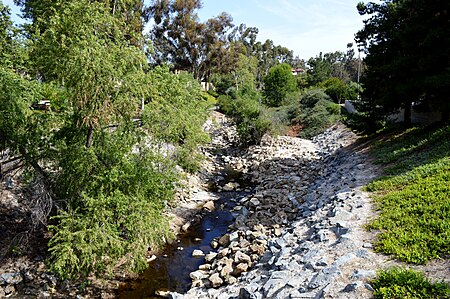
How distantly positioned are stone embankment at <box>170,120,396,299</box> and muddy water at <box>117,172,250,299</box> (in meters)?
0.44

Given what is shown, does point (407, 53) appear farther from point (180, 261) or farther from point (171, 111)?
point (180, 261)

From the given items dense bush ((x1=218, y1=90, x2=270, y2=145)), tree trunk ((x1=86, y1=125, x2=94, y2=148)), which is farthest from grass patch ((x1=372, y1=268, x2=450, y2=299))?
dense bush ((x1=218, y1=90, x2=270, y2=145))

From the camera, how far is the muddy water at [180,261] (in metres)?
7.92

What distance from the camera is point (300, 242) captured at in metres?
7.81

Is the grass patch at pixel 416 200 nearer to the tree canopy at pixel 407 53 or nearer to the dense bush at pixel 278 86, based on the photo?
the tree canopy at pixel 407 53

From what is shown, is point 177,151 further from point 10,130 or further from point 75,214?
point 10,130

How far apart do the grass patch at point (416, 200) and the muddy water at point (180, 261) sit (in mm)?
5014

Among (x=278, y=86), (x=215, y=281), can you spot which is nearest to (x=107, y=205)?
(x=215, y=281)

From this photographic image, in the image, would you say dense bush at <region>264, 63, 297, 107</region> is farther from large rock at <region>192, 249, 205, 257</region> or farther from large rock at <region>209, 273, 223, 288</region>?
large rock at <region>209, 273, 223, 288</region>

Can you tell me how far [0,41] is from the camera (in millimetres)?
6883

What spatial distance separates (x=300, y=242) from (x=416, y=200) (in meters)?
2.82

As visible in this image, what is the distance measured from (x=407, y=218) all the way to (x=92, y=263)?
6604 millimetres

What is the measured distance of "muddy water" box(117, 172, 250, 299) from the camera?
7918 mm

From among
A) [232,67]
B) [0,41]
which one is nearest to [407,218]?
[0,41]
